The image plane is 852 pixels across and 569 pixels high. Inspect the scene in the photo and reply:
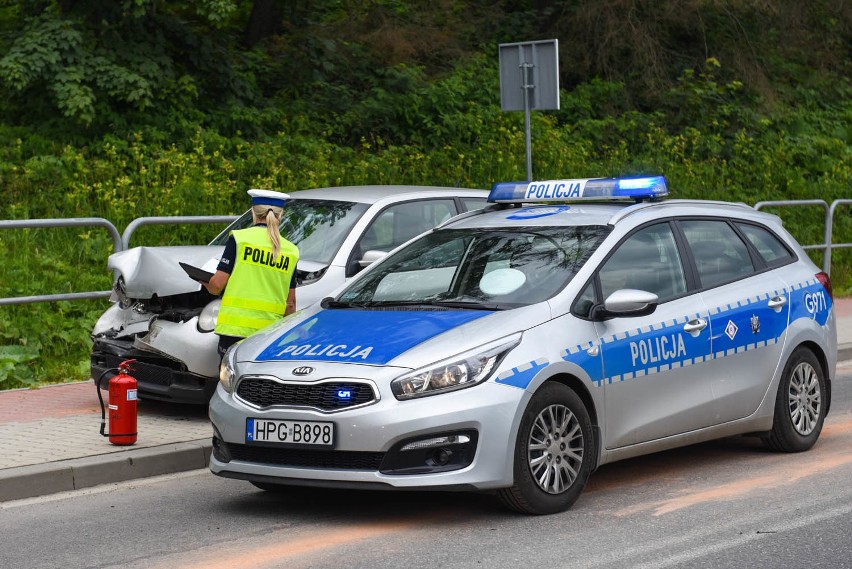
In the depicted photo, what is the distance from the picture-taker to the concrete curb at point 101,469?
7613mm

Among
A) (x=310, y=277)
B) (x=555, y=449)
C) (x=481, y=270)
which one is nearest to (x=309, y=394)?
(x=555, y=449)

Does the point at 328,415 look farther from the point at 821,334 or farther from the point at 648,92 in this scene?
the point at 648,92

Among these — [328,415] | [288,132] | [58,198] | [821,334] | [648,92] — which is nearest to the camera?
[328,415]

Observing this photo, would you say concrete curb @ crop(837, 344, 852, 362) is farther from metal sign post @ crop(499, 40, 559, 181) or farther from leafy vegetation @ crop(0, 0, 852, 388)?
leafy vegetation @ crop(0, 0, 852, 388)

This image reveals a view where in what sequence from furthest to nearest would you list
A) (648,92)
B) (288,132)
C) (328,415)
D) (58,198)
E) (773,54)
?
1. (773,54)
2. (648,92)
3. (288,132)
4. (58,198)
5. (328,415)

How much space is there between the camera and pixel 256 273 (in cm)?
845

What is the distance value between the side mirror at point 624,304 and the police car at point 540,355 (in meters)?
0.01

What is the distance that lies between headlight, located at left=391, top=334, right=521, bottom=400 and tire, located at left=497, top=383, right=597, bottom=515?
0.31m

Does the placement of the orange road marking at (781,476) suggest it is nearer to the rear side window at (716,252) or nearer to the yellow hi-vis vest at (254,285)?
the rear side window at (716,252)

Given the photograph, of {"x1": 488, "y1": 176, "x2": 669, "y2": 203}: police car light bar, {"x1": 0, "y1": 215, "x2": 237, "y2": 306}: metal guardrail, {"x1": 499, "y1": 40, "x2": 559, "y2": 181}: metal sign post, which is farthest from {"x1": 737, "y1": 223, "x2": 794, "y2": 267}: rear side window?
{"x1": 0, "y1": 215, "x2": 237, "y2": 306}: metal guardrail

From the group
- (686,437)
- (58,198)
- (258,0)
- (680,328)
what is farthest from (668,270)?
(258,0)

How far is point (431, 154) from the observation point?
764 inches

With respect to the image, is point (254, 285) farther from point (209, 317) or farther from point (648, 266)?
point (648, 266)

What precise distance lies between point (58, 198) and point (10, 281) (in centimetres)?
374
